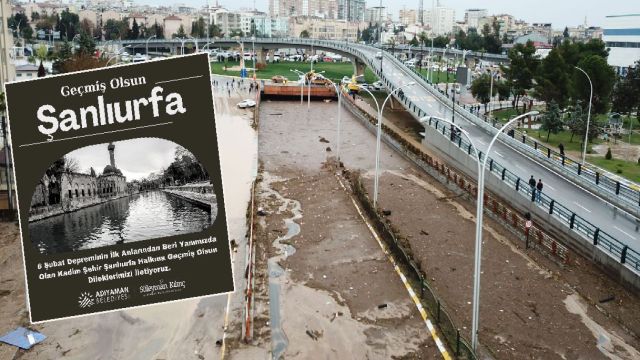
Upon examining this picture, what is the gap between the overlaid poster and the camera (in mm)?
5984

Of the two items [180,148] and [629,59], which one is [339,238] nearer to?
[180,148]

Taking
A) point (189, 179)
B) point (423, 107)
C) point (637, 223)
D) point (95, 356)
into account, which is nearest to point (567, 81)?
point (423, 107)

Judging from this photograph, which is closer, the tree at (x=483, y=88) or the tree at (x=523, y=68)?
the tree at (x=523, y=68)

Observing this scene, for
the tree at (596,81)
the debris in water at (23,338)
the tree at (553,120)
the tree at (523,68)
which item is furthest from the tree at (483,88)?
the debris in water at (23,338)

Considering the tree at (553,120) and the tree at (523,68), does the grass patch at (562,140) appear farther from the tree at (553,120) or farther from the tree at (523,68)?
the tree at (523,68)

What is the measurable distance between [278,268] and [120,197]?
14.9 metres

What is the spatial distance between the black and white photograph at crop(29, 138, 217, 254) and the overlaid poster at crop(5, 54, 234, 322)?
1 cm

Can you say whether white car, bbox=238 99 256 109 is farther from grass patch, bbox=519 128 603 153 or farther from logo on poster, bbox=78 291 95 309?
logo on poster, bbox=78 291 95 309

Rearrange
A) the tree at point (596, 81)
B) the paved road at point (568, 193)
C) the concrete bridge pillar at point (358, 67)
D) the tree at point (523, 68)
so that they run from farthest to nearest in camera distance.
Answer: the concrete bridge pillar at point (358, 67) < the tree at point (523, 68) < the tree at point (596, 81) < the paved road at point (568, 193)

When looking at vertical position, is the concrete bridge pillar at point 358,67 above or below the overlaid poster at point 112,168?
below

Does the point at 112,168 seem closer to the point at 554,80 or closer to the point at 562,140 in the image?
the point at 562,140

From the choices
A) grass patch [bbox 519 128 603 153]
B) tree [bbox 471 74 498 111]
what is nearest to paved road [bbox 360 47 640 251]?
grass patch [bbox 519 128 603 153]

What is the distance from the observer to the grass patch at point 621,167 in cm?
3572

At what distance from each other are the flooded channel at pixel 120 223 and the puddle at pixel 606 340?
13919 millimetres
